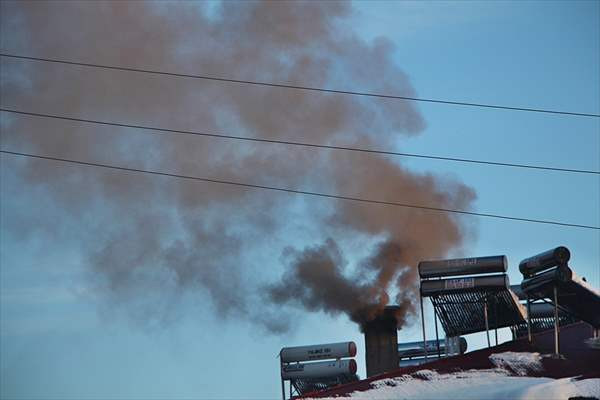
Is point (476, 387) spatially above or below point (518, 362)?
below

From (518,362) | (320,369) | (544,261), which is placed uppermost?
(544,261)

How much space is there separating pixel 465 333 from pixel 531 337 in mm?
3518

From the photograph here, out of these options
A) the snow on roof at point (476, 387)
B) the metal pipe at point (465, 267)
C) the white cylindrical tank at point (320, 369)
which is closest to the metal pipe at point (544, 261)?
the metal pipe at point (465, 267)

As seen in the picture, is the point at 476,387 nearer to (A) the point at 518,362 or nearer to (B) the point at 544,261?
(A) the point at 518,362

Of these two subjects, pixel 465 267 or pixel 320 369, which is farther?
pixel 320 369

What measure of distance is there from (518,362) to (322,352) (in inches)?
404

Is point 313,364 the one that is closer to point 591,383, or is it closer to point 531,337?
point 531,337

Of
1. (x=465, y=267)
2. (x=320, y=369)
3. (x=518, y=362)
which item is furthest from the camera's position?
(x=320, y=369)

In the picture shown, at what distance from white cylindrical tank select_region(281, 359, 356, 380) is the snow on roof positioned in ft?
28.1

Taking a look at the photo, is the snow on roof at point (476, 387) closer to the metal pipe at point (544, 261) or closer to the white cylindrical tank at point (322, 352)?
the metal pipe at point (544, 261)

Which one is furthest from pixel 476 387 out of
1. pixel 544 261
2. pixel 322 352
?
pixel 322 352

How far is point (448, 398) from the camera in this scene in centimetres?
1819

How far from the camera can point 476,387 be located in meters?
18.4

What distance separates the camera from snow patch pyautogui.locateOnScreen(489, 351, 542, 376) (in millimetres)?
19234
